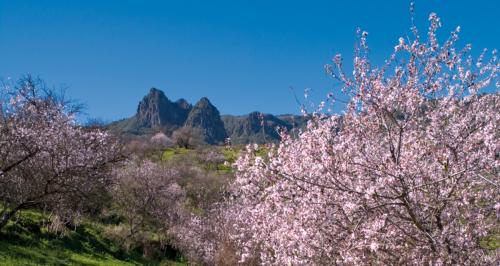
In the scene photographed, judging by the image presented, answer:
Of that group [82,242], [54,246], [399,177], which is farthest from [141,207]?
[399,177]

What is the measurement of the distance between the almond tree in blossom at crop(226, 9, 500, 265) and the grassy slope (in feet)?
34.6

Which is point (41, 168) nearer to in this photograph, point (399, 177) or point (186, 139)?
point (399, 177)

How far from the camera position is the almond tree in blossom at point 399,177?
7.07 meters

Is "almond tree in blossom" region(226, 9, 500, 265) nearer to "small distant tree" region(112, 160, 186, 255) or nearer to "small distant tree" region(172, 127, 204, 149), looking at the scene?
"small distant tree" region(112, 160, 186, 255)

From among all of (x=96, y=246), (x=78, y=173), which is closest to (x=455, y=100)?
(x=78, y=173)

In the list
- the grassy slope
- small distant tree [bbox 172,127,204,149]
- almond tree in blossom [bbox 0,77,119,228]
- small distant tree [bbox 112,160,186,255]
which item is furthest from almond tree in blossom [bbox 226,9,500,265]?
small distant tree [bbox 172,127,204,149]

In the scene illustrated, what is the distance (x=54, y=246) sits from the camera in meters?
20.0

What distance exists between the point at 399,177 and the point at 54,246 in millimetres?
17597

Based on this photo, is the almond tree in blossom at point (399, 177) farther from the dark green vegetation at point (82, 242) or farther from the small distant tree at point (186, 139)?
the small distant tree at point (186, 139)

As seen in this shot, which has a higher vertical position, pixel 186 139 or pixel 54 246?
pixel 186 139

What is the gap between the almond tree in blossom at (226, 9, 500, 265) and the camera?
279 inches

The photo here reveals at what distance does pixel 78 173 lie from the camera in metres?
12.4

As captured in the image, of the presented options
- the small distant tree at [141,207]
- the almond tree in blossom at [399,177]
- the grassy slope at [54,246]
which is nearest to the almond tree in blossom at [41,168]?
the grassy slope at [54,246]

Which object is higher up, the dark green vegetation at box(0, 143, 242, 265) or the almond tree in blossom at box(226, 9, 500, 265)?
the almond tree in blossom at box(226, 9, 500, 265)
